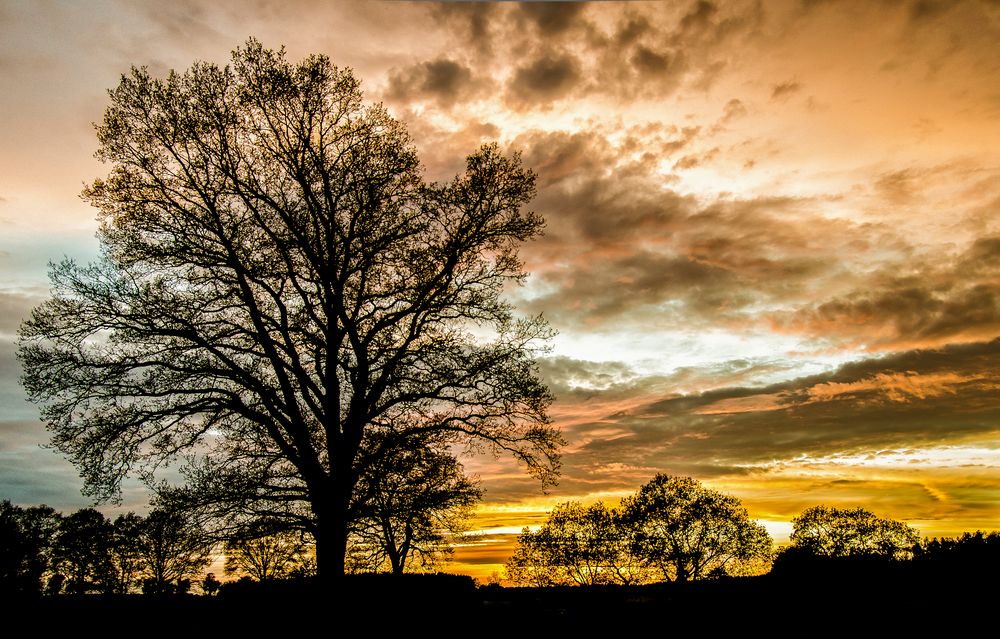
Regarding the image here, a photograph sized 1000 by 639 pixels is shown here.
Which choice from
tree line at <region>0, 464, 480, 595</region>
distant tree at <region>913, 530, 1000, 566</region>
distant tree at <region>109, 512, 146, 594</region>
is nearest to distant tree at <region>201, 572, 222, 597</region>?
tree line at <region>0, 464, 480, 595</region>

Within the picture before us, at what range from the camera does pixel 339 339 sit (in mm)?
16203

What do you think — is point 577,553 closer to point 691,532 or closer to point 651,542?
point 651,542

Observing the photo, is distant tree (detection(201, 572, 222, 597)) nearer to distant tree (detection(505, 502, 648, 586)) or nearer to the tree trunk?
the tree trunk

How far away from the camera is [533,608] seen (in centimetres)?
1075

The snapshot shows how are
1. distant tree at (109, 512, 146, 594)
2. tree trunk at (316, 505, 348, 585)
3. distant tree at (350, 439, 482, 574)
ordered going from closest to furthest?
tree trunk at (316, 505, 348, 585) < distant tree at (350, 439, 482, 574) < distant tree at (109, 512, 146, 594)

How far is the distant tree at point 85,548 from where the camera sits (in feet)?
163

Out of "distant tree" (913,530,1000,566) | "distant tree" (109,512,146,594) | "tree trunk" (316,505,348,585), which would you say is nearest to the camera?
"distant tree" (913,530,1000,566)

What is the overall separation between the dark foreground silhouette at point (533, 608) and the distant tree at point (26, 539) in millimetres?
42020

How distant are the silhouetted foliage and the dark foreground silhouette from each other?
35.5 metres

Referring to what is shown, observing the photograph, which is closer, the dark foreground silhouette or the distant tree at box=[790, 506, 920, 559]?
the dark foreground silhouette

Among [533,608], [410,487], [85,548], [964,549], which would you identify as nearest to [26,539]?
[85,548]

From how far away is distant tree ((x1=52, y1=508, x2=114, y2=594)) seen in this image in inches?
1957

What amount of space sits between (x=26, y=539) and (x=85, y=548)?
4748mm

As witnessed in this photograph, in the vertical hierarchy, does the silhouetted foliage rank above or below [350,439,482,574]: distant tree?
below
